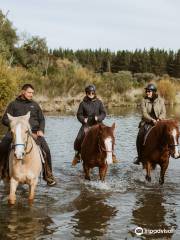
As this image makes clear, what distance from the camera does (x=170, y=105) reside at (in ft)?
186

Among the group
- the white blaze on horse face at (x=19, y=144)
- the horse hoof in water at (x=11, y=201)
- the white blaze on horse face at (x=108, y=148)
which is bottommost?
the horse hoof in water at (x=11, y=201)

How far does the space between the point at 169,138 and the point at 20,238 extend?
520 centimetres

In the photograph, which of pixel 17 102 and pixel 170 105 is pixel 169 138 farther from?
pixel 170 105

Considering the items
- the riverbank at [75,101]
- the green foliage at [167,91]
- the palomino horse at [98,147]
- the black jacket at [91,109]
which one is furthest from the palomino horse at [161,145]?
the green foliage at [167,91]

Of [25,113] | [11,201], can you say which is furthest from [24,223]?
[25,113]

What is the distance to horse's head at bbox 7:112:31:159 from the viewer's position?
8.37m

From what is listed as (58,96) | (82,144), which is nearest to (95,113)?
(82,144)

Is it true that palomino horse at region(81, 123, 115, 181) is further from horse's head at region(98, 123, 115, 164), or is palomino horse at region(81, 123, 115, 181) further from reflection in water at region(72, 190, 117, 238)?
reflection in water at region(72, 190, 117, 238)

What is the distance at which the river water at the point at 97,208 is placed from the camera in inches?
325

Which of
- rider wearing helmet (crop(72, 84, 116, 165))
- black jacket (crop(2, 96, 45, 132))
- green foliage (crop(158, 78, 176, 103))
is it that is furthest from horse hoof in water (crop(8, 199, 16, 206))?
green foliage (crop(158, 78, 176, 103))

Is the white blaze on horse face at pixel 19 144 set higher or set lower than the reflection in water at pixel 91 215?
higher

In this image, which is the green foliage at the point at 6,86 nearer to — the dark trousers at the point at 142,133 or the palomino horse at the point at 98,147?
the dark trousers at the point at 142,133

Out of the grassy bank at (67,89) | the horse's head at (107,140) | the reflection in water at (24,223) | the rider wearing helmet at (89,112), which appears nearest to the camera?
Result: the reflection in water at (24,223)

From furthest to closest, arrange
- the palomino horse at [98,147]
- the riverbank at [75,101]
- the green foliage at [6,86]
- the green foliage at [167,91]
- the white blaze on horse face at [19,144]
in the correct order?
1. the green foliage at [167,91]
2. the riverbank at [75,101]
3. the green foliage at [6,86]
4. the palomino horse at [98,147]
5. the white blaze on horse face at [19,144]
